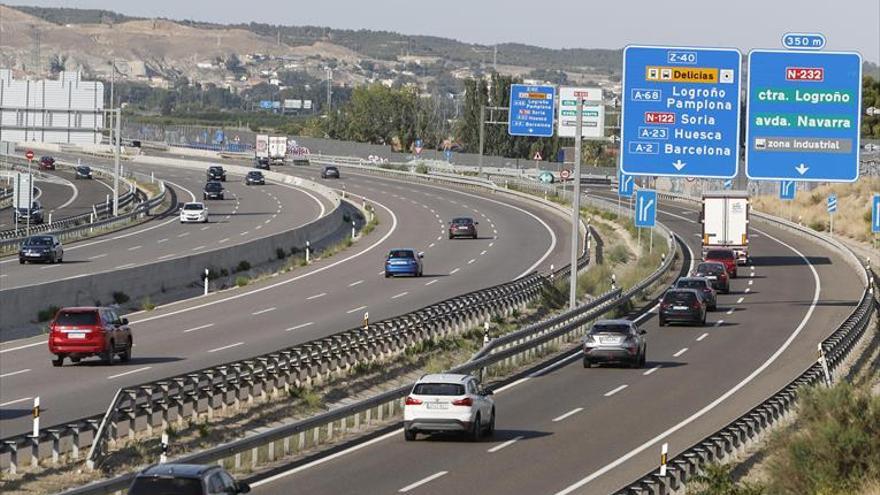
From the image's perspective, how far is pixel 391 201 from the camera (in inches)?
4478

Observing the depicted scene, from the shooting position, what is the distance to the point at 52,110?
10094 centimetres

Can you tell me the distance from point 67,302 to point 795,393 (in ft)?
84.9

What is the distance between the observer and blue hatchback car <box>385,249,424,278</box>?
67.6m

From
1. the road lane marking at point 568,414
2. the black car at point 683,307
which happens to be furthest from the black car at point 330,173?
the road lane marking at point 568,414

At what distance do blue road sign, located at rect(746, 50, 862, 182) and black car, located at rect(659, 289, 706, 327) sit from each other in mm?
7206

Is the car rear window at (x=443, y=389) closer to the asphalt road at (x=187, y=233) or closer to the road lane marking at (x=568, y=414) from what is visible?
the road lane marking at (x=568, y=414)

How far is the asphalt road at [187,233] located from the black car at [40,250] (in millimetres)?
386

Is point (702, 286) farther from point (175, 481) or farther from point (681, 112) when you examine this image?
point (175, 481)

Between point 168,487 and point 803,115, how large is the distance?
33.5 metres

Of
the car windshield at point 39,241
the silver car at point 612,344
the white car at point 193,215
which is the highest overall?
the white car at point 193,215

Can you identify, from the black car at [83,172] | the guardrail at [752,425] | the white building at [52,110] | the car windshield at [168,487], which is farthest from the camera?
the black car at [83,172]

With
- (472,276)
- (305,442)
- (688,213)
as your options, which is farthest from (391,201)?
(305,442)

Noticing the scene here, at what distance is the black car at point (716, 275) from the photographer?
2586 inches

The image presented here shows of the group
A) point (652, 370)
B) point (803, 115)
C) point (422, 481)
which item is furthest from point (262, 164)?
point (422, 481)
